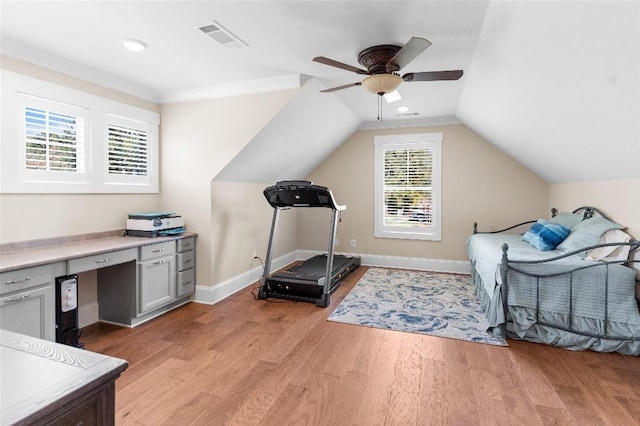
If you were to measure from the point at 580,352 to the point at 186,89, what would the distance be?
4740 millimetres

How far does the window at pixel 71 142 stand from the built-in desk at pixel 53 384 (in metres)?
2.51

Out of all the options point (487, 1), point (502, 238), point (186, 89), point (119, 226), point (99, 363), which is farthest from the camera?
point (502, 238)

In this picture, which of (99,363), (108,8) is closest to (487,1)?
(108,8)

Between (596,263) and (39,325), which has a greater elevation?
(596,263)

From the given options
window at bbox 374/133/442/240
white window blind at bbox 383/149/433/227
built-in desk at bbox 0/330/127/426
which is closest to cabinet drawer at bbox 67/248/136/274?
built-in desk at bbox 0/330/127/426

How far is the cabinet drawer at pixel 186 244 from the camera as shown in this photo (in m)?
3.69

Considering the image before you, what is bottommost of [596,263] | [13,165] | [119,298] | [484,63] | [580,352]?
[580,352]

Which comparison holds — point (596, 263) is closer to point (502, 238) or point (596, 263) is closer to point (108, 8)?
point (502, 238)

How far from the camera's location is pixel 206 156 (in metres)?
3.84

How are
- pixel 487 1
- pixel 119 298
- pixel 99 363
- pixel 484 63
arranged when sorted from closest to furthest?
1. pixel 99 363
2. pixel 487 1
3. pixel 484 63
4. pixel 119 298

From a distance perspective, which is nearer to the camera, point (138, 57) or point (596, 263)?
point (596, 263)

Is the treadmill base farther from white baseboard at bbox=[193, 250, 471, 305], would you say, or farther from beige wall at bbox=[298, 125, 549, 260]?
beige wall at bbox=[298, 125, 549, 260]

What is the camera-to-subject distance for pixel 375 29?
2.45 metres

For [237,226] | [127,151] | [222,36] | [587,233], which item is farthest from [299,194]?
[587,233]
